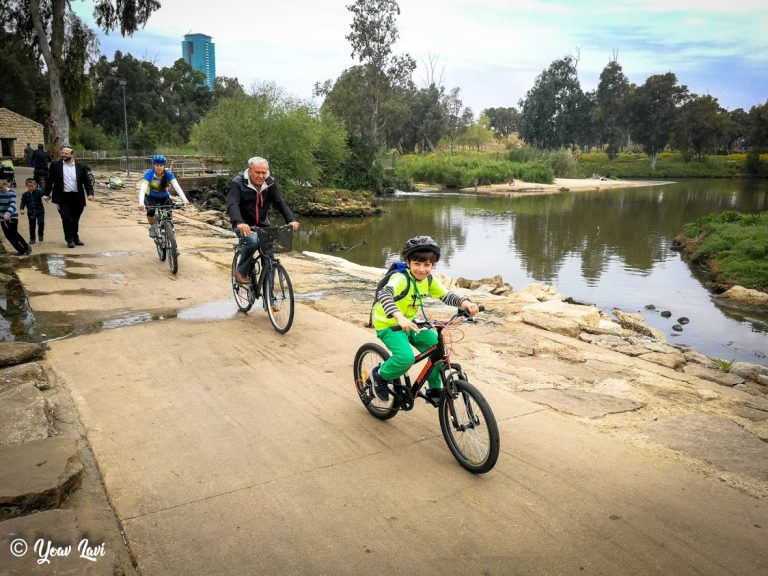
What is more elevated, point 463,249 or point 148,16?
point 148,16

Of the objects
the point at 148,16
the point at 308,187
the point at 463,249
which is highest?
the point at 148,16

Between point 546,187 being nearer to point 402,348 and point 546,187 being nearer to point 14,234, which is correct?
point 14,234

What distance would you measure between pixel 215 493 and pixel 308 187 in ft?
121

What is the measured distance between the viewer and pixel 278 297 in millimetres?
6660

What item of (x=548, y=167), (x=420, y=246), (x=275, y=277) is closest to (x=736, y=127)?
(x=548, y=167)

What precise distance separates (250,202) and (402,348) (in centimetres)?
371

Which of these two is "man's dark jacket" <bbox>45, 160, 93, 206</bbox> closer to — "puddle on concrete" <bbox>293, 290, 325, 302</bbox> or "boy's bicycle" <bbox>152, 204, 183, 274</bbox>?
"boy's bicycle" <bbox>152, 204, 183, 274</bbox>

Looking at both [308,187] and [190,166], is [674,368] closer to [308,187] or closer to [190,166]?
[308,187]

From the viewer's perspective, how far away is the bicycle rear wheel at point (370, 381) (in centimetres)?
432

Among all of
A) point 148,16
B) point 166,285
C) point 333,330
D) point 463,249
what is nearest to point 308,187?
point 148,16

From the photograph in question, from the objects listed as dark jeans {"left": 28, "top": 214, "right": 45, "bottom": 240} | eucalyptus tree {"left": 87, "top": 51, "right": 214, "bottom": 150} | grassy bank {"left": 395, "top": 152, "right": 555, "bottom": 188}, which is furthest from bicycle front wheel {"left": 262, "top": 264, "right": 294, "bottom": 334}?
eucalyptus tree {"left": 87, "top": 51, "right": 214, "bottom": 150}

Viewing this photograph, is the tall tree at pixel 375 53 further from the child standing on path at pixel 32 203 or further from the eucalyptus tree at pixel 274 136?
the child standing on path at pixel 32 203

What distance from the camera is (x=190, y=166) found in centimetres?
4231

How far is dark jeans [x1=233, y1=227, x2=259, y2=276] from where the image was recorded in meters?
6.84
